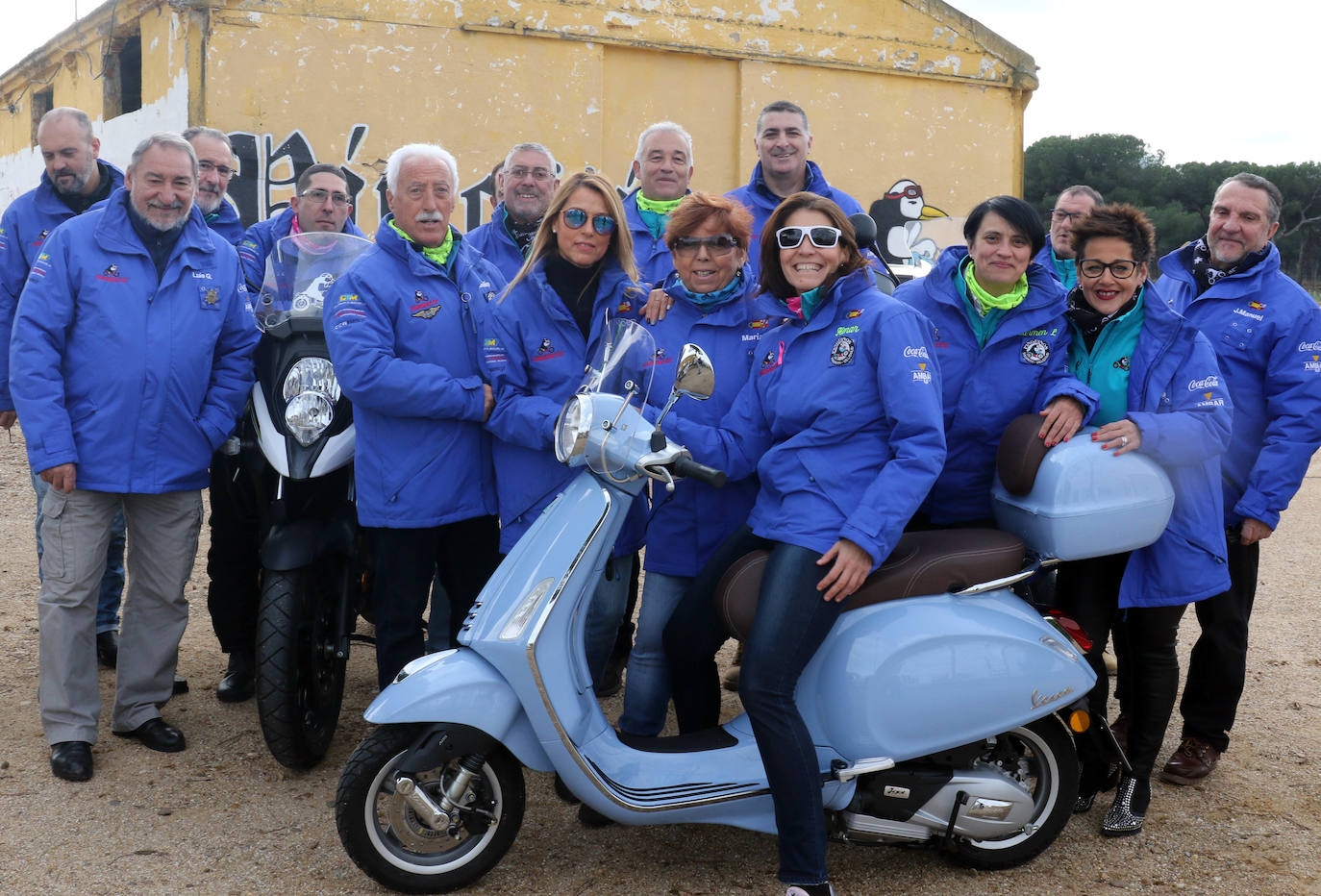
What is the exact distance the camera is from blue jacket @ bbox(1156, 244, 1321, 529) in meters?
3.37

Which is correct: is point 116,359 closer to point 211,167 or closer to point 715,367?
point 211,167

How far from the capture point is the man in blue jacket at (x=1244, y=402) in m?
3.38

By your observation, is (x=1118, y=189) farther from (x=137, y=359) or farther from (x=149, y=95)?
(x=137, y=359)

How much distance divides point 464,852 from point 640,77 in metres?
9.64

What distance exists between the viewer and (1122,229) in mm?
3074

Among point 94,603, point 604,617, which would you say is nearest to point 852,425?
point 604,617

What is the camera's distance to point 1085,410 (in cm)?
293

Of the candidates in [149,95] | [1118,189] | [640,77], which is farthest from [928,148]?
[1118,189]

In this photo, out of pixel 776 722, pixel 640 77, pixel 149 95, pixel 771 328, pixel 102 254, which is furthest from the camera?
pixel 640 77

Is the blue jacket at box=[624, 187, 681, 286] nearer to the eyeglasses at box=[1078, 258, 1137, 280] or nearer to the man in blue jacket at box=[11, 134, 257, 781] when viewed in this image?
the eyeglasses at box=[1078, 258, 1137, 280]

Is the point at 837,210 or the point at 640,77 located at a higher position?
the point at 640,77

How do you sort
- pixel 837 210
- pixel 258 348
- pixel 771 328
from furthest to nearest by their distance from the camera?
1. pixel 258 348
2. pixel 771 328
3. pixel 837 210

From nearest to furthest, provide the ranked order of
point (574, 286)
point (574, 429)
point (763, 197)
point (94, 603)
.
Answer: point (574, 429) < point (574, 286) < point (94, 603) < point (763, 197)

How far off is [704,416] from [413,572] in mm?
1017
